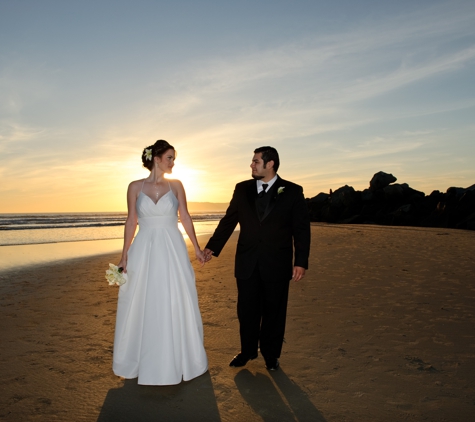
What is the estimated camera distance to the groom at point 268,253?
4.55 meters

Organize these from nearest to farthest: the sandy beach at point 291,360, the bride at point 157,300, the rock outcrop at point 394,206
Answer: the sandy beach at point 291,360, the bride at point 157,300, the rock outcrop at point 394,206

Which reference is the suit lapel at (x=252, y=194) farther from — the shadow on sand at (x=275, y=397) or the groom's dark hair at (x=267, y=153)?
the shadow on sand at (x=275, y=397)

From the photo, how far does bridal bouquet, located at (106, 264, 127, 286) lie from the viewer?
166 inches

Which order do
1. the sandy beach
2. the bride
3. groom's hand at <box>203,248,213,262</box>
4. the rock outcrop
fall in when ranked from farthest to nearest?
the rock outcrop < groom's hand at <box>203,248,213,262</box> < the bride < the sandy beach

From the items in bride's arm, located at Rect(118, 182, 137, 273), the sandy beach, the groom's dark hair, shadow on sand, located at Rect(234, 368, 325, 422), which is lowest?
shadow on sand, located at Rect(234, 368, 325, 422)

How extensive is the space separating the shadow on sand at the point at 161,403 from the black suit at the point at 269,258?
80 centimetres

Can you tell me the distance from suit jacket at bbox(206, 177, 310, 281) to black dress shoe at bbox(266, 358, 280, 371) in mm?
896

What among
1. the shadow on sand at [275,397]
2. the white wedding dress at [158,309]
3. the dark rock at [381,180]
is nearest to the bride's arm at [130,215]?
the white wedding dress at [158,309]

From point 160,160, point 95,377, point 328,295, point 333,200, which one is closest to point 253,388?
point 95,377

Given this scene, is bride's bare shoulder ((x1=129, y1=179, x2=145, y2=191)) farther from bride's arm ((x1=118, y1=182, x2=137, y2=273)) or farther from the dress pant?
the dress pant

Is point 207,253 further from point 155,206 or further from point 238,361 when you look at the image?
point 238,361

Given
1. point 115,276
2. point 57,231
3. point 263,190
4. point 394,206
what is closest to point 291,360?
point 263,190

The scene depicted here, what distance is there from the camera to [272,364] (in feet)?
14.8

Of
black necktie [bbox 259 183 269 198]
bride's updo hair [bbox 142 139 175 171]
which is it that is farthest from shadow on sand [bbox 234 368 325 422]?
bride's updo hair [bbox 142 139 175 171]
